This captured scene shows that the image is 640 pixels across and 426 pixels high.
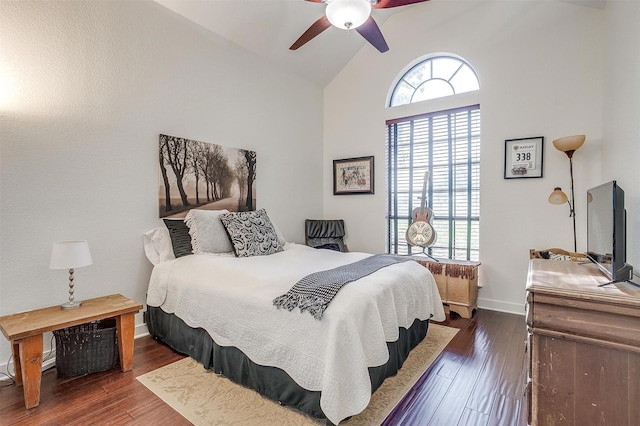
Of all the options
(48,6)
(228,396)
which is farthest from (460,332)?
(48,6)

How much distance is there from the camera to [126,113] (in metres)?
2.71

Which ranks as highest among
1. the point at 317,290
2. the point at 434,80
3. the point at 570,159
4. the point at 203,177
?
the point at 434,80

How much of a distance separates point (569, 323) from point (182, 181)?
10.4ft

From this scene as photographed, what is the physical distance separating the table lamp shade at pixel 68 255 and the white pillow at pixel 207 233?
33.9 inches

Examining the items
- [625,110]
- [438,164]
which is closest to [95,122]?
[438,164]

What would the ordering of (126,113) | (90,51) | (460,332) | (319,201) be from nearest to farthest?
(90,51)
(126,113)
(460,332)
(319,201)

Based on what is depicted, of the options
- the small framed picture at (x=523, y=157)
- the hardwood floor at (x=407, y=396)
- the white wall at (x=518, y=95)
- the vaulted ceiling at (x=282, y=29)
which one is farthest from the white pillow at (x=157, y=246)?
the small framed picture at (x=523, y=157)

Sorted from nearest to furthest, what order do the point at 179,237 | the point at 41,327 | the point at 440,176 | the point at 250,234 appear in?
the point at 41,327, the point at 179,237, the point at 250,234, the point at 440,176

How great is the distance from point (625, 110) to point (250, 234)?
10.0 ft

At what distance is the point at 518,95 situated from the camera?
3361 millimetres

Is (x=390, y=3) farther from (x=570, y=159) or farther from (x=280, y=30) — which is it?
(x=570, y=159)

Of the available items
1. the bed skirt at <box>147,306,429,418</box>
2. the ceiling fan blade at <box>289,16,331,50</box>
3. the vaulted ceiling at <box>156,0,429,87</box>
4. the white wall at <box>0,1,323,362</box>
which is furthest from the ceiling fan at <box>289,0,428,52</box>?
the bed skirt at <box>147,306,429,418</box>

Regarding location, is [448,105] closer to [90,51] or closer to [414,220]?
[414,220]

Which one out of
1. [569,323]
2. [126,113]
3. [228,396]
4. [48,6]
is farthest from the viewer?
[126,113]
